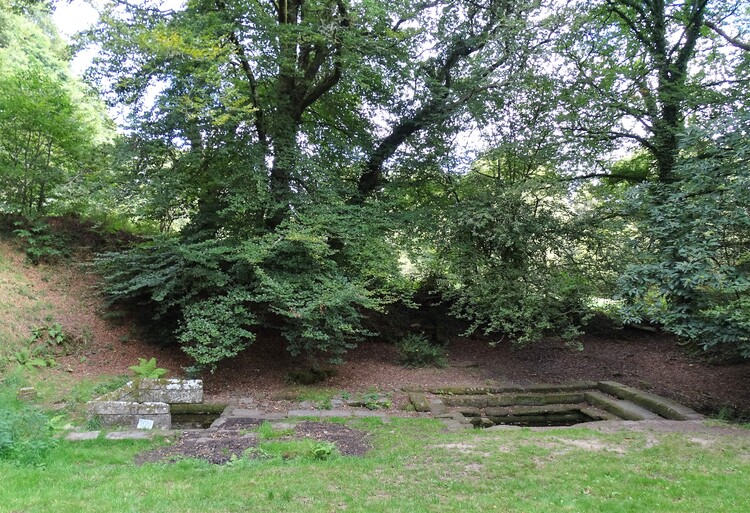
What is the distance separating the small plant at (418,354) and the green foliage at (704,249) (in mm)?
4499

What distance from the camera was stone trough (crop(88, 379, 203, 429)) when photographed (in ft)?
19.0

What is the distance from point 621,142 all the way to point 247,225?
8.85 meters

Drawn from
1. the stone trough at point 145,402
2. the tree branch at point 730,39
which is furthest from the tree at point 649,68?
the stone trough at point 145,402

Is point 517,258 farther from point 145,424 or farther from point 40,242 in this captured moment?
point 40,242

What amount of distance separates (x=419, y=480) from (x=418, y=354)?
21.0 ft

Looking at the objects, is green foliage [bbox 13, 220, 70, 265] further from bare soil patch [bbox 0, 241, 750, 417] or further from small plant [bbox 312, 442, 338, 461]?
small plant [bbox 312, 442, 338, 461]

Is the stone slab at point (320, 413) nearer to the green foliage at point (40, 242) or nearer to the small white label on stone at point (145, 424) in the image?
the small white label on stone at point (145, 424)

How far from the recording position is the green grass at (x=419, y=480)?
338 cm

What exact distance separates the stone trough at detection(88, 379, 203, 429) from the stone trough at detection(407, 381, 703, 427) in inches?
145

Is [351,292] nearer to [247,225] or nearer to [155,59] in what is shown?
[247,225]

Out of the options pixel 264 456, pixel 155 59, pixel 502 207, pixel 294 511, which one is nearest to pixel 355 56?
pixel 155 59

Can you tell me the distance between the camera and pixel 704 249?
20.5 feet

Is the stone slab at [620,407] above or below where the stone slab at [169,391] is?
below

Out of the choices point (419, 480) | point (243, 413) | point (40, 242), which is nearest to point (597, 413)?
point (419, 480)
